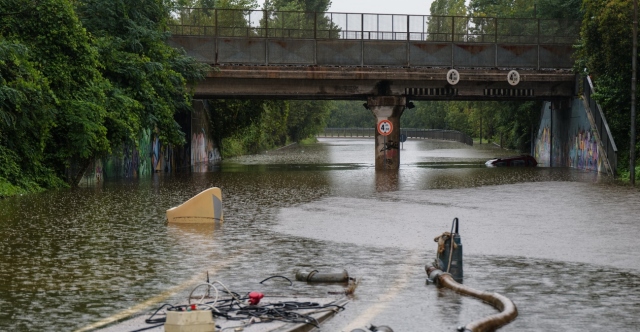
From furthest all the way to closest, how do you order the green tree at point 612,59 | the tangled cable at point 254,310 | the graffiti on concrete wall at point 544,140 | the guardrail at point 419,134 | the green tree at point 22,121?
the guardrail at point 419,134, the graffiti on concrete wall at point 544,140, the green tree at point 612,59, the green tree at point 22,121, the tangled cable at point 254,310

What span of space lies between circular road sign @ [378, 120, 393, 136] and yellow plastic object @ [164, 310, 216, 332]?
42.0m

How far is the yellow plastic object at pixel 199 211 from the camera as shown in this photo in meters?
21.6

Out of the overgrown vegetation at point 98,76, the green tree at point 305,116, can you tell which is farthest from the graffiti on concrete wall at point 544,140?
the green tree at point 305,116

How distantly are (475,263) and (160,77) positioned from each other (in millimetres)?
28557

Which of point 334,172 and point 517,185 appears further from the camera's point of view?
point 334,172

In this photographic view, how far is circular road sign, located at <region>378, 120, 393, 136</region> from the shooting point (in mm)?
50688

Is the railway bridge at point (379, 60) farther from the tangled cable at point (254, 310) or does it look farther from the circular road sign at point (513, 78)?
the tangled cable at point (254, 310)

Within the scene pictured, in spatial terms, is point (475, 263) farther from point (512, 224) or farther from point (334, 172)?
point (334, 172)

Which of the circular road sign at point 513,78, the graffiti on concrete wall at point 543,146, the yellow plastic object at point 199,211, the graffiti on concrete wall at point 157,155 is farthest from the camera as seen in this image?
the graffiti on concrete wall at point 543,146

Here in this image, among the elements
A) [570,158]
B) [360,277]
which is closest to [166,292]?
[360,277]

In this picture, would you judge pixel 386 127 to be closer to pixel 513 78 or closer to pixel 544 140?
pixel 513 78

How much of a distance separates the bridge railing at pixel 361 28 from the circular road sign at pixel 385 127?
4.66m

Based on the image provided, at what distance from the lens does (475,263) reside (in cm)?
1479

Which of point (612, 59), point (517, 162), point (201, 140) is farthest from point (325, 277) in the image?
point (201, 140)
